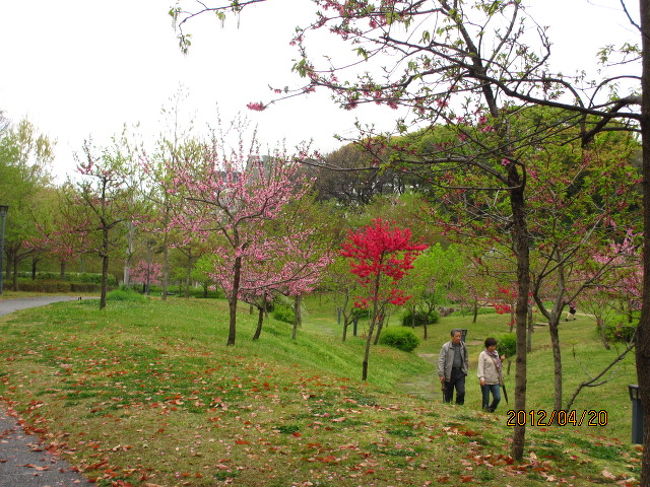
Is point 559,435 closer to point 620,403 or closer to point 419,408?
point 419,408

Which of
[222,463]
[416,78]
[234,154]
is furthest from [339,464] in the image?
[234,154]

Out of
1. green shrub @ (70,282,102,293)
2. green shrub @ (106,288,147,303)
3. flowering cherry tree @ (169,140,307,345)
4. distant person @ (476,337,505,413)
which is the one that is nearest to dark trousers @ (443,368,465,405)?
distant person @ (476,337,505,413)

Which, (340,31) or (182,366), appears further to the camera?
(182,366)

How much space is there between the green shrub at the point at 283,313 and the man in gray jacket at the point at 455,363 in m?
19.9

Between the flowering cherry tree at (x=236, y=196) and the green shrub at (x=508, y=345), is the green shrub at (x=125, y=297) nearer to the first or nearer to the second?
the flowering cherry tree at (x=236, y=196)

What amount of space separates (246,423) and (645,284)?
18.3ft

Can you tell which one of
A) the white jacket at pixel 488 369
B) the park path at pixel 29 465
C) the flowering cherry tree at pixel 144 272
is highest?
the flowering cherry tree at pixel 144 272

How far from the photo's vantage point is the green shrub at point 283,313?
3123 centimetres

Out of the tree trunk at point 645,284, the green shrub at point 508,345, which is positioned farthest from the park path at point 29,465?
the green shrub at point 508,345

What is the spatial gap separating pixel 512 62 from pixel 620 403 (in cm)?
1142

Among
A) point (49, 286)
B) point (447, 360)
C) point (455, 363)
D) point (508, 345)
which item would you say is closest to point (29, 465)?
point (447, 360)

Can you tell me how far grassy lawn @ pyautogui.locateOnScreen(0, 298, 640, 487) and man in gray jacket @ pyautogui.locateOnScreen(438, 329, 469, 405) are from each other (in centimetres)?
144

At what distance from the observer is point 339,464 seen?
19.6 feet

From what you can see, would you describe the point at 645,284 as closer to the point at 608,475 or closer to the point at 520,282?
the point at 520,282
